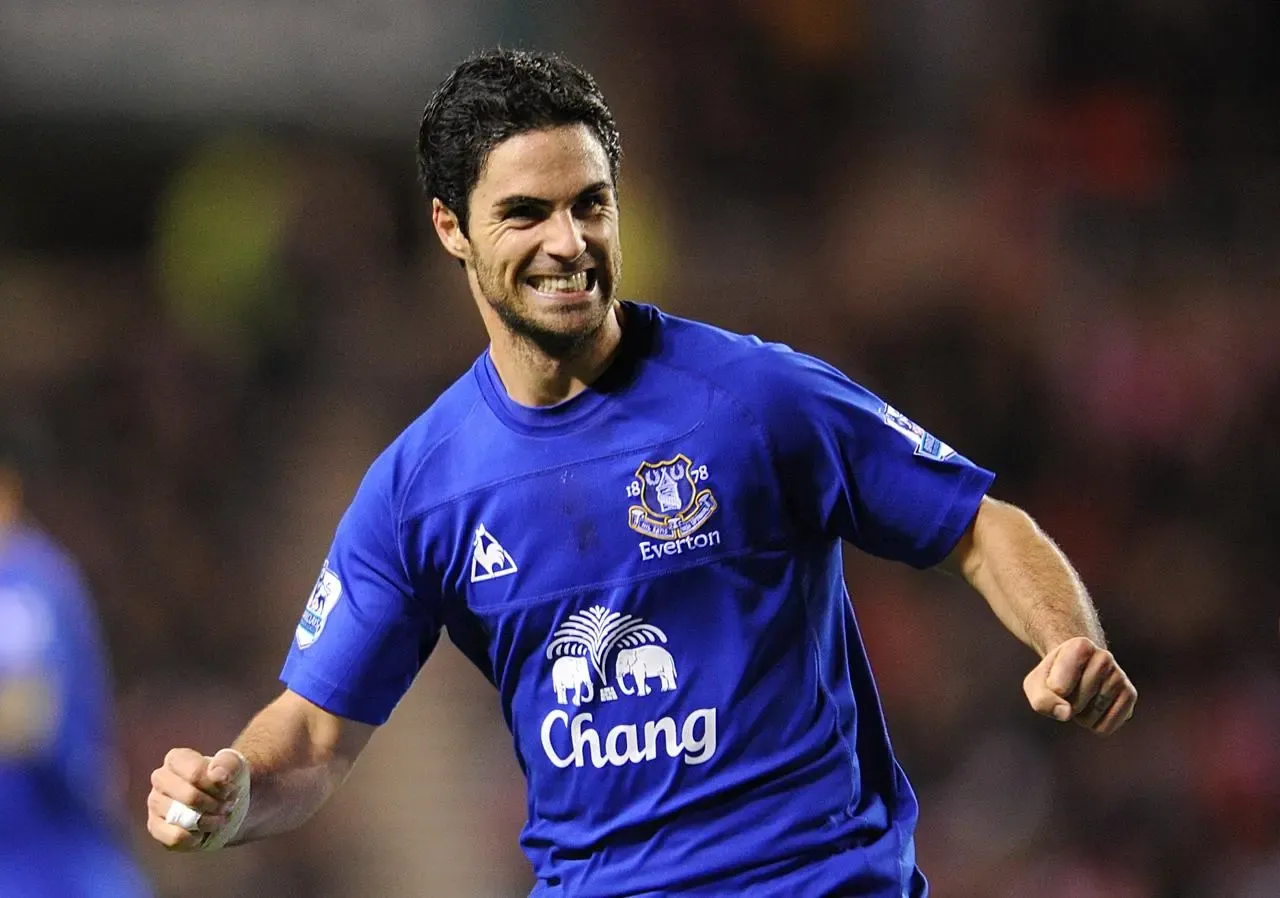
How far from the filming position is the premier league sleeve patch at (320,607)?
3.71 m

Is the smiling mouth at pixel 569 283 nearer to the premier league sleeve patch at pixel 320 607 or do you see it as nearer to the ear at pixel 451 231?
the ear at pixel 451 231

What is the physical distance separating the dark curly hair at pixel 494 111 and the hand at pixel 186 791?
117 cm

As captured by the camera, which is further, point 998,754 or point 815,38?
point 815,38

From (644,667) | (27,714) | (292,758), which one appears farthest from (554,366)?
(27,714)

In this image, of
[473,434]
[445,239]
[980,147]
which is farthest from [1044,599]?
[980,147]

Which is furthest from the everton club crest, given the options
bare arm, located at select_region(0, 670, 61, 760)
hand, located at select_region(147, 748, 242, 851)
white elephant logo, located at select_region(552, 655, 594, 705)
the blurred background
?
the blurred background

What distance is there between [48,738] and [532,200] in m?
3.17

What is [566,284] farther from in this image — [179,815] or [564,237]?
[179,815]

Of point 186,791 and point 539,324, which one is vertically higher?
point 539,324

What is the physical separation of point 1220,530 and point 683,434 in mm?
5874

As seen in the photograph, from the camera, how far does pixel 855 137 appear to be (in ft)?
34.1

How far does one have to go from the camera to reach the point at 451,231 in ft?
12.0

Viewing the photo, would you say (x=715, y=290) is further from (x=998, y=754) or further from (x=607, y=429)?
(x=607, y=429)

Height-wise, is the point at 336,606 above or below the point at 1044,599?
below
